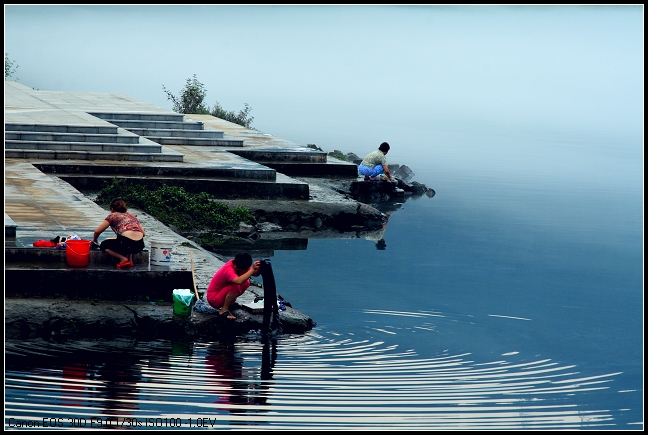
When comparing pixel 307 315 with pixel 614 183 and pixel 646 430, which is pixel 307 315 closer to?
pixel 646 430

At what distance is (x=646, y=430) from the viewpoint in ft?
30.2

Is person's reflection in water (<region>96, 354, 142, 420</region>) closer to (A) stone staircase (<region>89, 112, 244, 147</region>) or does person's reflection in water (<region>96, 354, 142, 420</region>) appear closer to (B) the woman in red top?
(B) the woman in red top

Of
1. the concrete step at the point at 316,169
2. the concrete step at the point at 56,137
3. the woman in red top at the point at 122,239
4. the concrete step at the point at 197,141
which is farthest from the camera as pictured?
the concrete step at the point at 197,141

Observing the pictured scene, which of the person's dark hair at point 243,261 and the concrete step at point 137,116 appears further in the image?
the concrete step at point 137,116

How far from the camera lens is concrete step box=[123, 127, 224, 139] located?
22469 mm

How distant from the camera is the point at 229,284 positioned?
11.0 meters

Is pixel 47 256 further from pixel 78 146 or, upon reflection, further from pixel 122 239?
pixel 78 146

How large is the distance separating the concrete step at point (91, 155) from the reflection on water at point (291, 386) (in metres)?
8.69

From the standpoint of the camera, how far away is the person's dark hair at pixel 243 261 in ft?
35.6

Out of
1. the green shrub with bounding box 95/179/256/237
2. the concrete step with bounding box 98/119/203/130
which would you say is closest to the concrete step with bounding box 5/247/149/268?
the green shrub with bounding box 95/179/256/237

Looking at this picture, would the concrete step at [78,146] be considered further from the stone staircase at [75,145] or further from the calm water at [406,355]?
the calm water at [406,355]

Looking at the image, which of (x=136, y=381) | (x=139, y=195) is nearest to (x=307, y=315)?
(x=136, y=381)

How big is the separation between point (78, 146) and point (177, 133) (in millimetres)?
4006

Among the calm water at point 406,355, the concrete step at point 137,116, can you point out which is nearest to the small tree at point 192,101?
the concrete step at point 137,116
